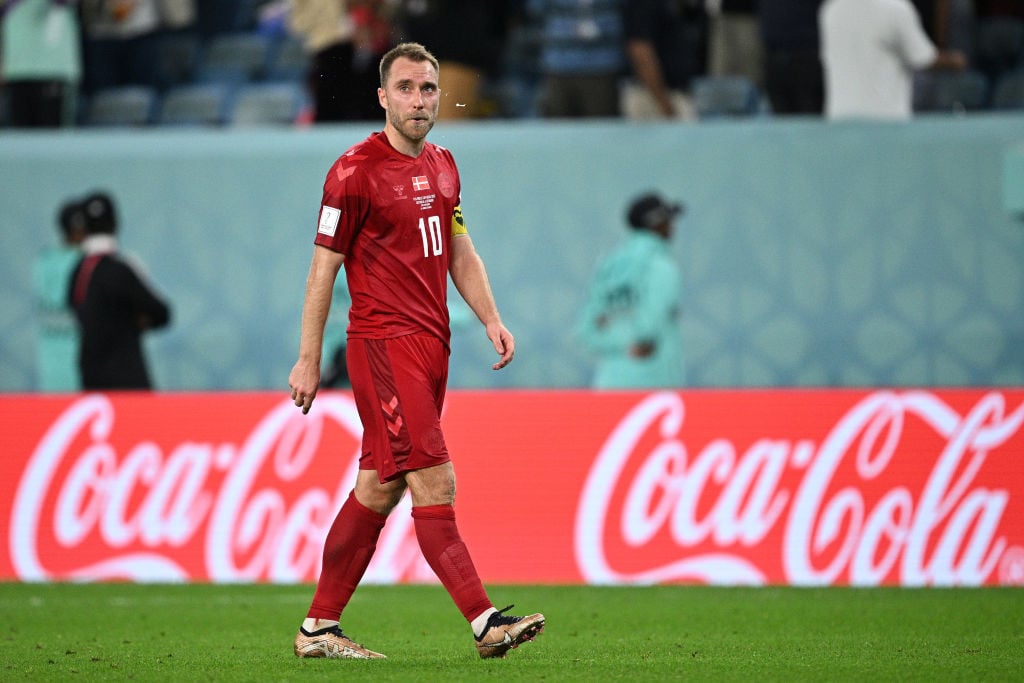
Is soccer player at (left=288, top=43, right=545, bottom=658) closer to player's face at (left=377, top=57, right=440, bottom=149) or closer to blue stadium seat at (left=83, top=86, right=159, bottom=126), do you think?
player's face at (left=377, top=57, right=440, bottom=149)

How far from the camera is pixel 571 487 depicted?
930 centimetres

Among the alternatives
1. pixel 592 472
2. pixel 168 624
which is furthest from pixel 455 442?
pixel 168 624

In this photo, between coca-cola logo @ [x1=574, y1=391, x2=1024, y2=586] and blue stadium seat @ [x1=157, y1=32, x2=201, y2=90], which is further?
blue stadium seat @ [x1=157, y1=32, x2=201, y2=90]

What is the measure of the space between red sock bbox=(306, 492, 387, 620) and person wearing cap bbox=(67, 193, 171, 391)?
16.2 feet

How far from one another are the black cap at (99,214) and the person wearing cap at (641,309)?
3.09m

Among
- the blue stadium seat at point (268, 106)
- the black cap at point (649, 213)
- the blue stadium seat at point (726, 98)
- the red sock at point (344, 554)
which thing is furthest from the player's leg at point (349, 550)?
the blue stadium seat at point (268, 106)

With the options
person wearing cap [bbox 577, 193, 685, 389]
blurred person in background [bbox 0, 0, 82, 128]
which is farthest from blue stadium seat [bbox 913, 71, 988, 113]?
blurred person in background [bbox 0, 0, 82, 128]

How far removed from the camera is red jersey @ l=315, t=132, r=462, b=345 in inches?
219

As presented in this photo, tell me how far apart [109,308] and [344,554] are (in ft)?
17.2

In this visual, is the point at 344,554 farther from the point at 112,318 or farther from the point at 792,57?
the point at 792,57

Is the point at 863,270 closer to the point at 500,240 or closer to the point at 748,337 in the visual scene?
the point at 748,337

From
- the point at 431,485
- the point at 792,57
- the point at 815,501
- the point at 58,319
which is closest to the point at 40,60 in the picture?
the point at 58,319

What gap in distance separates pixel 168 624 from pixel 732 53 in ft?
24.4

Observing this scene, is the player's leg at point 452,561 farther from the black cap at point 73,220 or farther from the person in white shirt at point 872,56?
the person in white shirt at point 872,56
